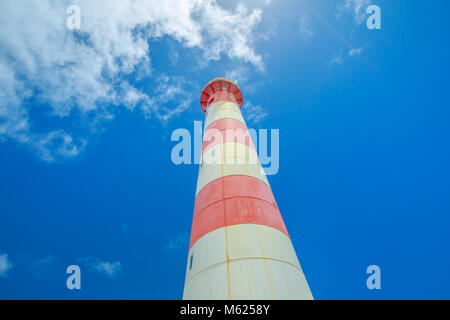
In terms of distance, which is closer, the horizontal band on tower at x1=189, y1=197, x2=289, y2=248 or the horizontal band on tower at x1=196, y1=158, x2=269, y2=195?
the horizontal band on tower at x1=189, y1=197, x2=289, y2=248

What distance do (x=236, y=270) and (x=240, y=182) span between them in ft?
10.6

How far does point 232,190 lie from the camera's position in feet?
27.6

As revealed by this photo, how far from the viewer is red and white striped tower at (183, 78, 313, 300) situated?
584 centimetres

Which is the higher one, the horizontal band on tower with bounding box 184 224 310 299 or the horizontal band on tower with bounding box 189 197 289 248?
the horizontal band on tower with bounding box 189 197 289 248

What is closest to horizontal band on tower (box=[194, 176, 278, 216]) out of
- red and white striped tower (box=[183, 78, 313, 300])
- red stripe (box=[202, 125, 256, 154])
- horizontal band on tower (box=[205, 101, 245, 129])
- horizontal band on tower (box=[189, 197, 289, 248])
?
red and white striped tower (box=[183, 78, 313, 300])

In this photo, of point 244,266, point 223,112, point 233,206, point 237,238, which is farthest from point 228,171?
point 223,112

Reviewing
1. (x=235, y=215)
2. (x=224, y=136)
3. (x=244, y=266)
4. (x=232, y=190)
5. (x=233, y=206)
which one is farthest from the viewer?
(x=224, y=136)

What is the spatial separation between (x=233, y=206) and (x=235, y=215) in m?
0.39

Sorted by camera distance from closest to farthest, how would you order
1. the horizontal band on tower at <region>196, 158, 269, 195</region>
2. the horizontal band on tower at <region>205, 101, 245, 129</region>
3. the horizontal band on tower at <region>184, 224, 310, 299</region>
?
the horizontal band on tower at <region>184, 224, 310, 299</region> < the horizontal band on tower at <region>196, 158, 269, 195</region> < the horizontal band on tower at <region>205, 101, 245, 129</region>

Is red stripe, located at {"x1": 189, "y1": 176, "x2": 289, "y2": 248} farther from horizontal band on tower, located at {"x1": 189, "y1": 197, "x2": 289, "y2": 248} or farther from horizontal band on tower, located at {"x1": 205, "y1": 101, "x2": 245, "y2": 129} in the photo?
horizontal band on tower, located at {"x1": 205, "y1": 101, "x2": 245, "y2": 129}

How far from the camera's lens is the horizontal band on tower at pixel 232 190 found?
8.34 meters

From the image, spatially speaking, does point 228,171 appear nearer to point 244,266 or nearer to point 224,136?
point 224,136

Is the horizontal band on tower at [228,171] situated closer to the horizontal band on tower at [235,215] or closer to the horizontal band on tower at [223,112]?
the horizontal band on tower at [235,215]
